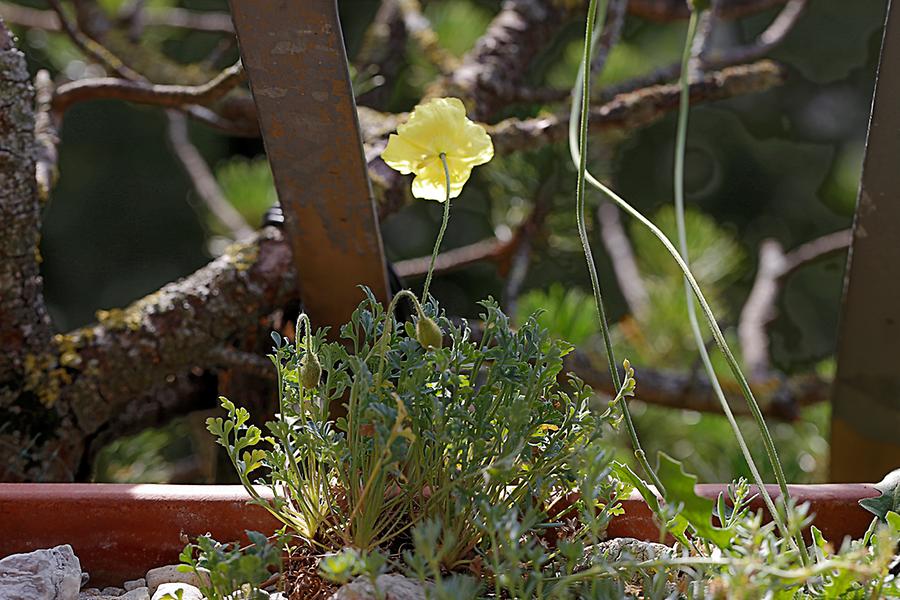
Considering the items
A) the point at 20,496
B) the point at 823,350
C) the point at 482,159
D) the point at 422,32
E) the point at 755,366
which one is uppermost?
the point at 422,32

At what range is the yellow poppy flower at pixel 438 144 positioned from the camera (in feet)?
1.55

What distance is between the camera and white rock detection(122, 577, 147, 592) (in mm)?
498

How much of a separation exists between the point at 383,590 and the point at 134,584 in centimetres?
19

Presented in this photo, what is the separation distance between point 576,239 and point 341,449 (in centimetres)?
81

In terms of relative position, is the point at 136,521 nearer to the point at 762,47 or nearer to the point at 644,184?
the point at 762,47

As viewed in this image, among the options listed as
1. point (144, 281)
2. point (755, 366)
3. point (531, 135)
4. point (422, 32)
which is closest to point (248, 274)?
point (531, 135)

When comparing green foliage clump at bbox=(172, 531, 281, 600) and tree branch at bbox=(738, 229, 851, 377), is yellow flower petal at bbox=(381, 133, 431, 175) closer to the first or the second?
green foliage clump at bbox=(172, 531, 281, 600)

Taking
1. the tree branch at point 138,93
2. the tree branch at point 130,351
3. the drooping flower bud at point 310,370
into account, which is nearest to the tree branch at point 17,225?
the tree branch at point 130,351

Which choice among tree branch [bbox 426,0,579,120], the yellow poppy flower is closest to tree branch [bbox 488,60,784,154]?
tree branch [bbox 426,0,579,120]

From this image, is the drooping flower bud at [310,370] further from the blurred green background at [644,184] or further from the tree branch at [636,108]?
the blurred green background at [644,184]

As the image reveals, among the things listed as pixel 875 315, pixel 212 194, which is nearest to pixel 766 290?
pixel 875 315

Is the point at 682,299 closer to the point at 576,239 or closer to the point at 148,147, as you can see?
the point at 576,239

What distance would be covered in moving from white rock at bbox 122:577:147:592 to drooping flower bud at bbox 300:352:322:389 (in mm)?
172

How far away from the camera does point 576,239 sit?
1.19 metres
